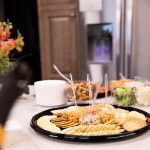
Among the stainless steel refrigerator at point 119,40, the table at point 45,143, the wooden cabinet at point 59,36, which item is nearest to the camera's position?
the table at point 45,143

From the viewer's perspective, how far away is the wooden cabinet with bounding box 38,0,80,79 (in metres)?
2.59

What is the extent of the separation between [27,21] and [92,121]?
246 centimetres

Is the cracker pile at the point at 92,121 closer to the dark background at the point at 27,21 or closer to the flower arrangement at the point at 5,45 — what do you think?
the flower arrangement at the point at 5,45

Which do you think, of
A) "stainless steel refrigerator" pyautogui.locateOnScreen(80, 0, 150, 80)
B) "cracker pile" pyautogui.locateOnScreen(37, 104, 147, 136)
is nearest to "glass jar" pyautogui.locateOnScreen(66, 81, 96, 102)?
"cracker pile" pyautogui.locateOnScreen(37, 104, 147, 136)

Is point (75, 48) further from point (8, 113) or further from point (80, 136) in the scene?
point (8, 113)

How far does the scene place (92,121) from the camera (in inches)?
35.2

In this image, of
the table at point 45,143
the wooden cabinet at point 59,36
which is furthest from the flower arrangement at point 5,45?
the wooden cabinet at point 59,36

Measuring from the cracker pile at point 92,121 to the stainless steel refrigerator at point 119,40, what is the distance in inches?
50.4

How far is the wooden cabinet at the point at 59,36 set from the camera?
2590 mm

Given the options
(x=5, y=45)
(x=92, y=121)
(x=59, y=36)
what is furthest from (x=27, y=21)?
(x=92, y=121)

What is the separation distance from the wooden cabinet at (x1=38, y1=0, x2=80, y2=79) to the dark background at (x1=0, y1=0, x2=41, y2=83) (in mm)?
316

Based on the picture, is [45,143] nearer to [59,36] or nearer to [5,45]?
[5,45]

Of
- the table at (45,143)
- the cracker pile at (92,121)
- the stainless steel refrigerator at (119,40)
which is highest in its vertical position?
the stainless steel refrigerator at (119,40)

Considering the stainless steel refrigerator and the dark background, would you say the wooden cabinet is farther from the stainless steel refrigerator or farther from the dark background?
the dark background
